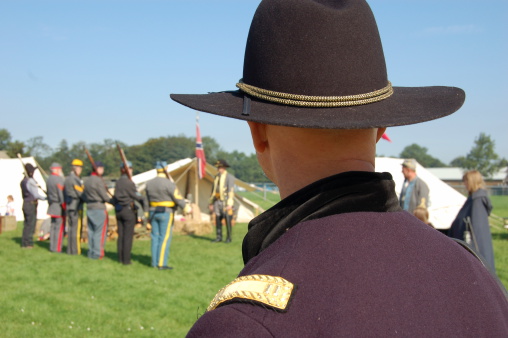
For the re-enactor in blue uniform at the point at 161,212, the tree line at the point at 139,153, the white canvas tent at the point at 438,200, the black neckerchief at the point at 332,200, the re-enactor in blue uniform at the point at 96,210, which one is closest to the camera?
the black neckerchief at the point at 332,200

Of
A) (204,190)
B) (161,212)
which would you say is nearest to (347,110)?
(161,212)

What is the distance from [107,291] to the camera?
851 cm

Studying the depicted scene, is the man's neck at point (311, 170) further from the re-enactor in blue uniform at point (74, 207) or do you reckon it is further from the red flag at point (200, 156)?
the red flag at point (200, 156)

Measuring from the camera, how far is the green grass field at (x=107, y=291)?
21.9 ft

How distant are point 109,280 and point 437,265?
8825 millimetres

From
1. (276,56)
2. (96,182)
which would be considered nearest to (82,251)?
(96,182)

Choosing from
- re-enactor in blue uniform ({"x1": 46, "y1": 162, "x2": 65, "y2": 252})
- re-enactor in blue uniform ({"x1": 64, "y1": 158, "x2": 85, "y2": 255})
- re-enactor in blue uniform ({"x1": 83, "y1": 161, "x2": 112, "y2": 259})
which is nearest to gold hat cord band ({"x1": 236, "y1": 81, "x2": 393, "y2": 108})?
re-enactor in blue uniform ({"x1": 83, "y1": 161, "x2": 112, "y2": 259})

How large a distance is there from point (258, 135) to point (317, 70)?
0.66ft

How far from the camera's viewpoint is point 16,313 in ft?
23.4

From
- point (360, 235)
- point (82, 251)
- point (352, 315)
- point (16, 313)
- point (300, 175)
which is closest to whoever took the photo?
point (352, 315)

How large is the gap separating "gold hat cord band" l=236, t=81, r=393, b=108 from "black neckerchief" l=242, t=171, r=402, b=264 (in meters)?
0.17

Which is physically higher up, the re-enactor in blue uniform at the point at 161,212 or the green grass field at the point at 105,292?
the re-enactor in blue uniform at the point at 161,212

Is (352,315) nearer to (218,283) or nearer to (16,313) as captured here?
(16,313)

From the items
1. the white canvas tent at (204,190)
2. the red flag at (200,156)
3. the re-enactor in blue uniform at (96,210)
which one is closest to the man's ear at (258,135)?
the re-enactor in blue uniform at (96,210)
